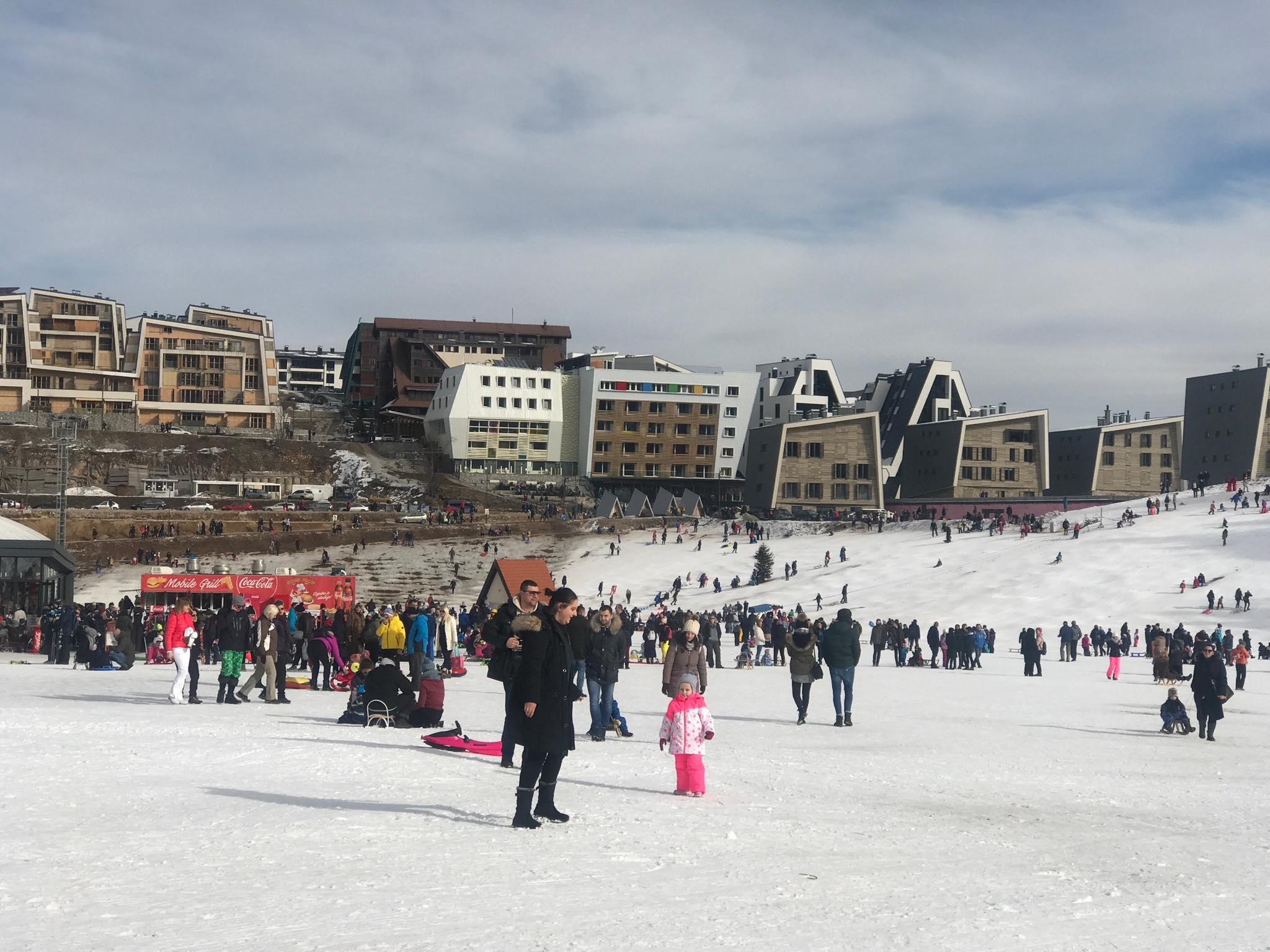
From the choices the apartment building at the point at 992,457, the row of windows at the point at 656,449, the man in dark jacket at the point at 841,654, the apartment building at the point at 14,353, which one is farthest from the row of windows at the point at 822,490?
the man in dark jacket at the point at 841,654

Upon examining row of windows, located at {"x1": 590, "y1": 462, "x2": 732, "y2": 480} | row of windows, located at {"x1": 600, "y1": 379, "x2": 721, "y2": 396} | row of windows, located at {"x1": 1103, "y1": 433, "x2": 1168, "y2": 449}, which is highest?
row of windows, located at {"x1": 600, "y1": 379, "x2": 721, "y2": 396}

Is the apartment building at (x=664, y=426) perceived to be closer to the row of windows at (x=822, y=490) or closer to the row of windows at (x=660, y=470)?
the row of windows at (x=660, y=470)

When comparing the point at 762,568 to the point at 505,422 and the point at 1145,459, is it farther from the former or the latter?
the point at 1145,459

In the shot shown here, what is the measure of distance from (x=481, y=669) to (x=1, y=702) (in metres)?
12.0

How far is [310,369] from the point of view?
15912 centimetres

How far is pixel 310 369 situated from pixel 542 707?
516 feet

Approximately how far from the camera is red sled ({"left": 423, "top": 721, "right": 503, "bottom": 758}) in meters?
11.9

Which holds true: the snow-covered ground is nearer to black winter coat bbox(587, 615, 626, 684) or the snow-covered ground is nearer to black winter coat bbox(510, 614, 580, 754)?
black winter coat bbox(510, 614, 580, 754)

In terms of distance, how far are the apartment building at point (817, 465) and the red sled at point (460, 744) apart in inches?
3171

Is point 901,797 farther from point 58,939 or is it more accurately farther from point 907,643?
point 907,643

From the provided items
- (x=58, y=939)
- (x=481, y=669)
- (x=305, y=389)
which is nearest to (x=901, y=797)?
(x=58, y=939)

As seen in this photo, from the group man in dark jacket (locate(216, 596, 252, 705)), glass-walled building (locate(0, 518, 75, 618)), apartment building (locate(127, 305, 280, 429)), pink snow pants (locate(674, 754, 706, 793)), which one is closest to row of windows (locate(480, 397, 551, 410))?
apartment building (locate(127, 305, 280, 429))

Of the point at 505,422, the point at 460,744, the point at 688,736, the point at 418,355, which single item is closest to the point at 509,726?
the point at 688,736

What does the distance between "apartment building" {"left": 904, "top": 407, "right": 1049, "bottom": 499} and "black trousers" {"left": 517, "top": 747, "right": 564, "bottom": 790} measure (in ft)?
304
